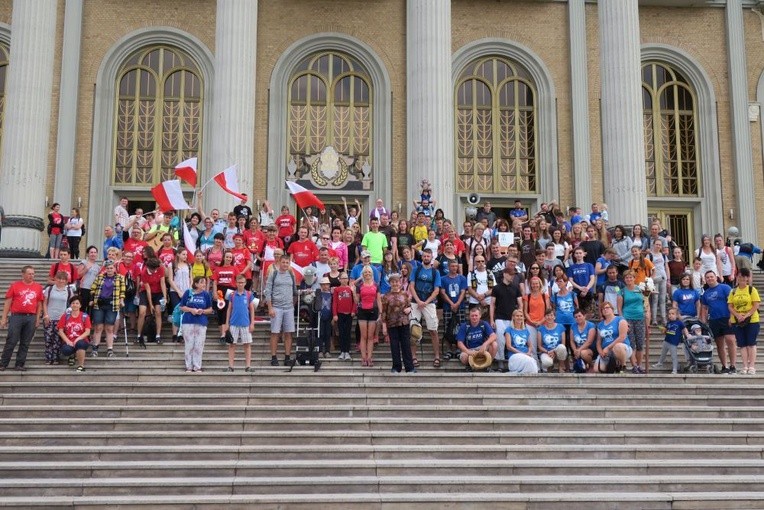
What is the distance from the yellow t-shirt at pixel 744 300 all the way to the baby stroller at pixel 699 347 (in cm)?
47

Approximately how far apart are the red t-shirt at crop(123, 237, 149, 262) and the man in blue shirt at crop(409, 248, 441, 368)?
461 centimetres

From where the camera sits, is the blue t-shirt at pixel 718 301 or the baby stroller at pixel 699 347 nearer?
the baby stroller at pixel 699 347

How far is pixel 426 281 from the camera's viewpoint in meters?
13.4

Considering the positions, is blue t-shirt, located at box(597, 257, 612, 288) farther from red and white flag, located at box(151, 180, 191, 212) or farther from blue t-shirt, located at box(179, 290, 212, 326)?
red and white flag, located at box(151, 180, 191, 212)

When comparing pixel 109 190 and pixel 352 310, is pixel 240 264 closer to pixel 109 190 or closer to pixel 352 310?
pixel 352 310

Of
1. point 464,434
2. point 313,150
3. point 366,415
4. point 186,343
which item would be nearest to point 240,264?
point 186,343

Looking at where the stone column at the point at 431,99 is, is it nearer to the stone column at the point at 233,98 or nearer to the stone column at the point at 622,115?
the stone column at the point at 233,98

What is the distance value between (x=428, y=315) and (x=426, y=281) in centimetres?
58

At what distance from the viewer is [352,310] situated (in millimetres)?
13000

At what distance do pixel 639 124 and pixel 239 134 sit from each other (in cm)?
1025

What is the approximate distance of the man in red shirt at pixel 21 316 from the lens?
39.1 ft

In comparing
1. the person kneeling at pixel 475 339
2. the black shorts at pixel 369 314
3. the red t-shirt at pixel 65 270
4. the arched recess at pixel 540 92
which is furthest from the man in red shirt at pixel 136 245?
the arched recess at pixel 540 92

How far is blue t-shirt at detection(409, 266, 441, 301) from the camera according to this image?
43.9 ft

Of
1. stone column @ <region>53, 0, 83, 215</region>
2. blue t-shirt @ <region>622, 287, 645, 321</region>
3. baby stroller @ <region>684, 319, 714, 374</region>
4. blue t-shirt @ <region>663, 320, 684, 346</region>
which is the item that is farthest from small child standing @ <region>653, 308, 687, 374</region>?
A: stone column @ <region>53, 0, 83, 215</region>
